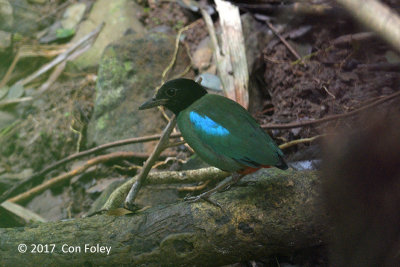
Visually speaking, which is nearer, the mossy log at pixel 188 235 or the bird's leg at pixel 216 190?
the mossy log at pixel 188 235

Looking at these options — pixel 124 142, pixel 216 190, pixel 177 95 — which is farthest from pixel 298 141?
pixel 124 142

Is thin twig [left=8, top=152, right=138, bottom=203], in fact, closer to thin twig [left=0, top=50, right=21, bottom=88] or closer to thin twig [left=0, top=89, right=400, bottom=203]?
thin twig [left=0, top=89, right=400, bottom=203]

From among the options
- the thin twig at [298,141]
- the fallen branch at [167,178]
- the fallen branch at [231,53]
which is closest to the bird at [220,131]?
the fallen branch at [167,178]

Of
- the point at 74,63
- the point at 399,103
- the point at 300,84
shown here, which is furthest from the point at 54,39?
the point at 399,103

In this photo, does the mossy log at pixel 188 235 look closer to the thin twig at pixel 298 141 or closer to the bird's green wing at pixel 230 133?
the bird's green wing at pixel 230 133

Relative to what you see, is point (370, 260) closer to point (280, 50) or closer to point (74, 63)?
point (280, 50)

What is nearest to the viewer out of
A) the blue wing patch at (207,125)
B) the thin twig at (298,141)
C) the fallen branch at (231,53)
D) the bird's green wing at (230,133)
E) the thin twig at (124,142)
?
the bird's green wing at (230,133)

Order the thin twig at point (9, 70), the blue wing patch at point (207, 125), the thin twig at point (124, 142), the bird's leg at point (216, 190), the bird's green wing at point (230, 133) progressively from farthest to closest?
the thin twig at point (9, 70), the thin twig at point (124, 142), the bird's leg at point (216, 190), the blue wing patch at point (207, 125), the bird's green wing at point (230, 133)

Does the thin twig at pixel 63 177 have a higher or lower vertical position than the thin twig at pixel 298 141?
lower
